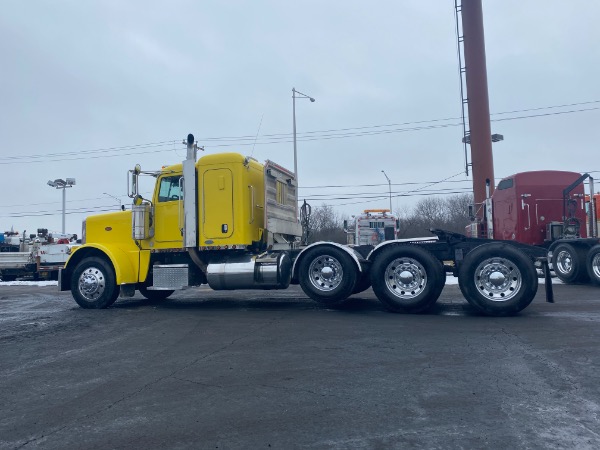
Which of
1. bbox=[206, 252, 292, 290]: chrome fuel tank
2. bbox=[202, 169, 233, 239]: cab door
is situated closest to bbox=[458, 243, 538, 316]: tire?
bbox=[206, 252, 292, 290]: chrome fuel tank

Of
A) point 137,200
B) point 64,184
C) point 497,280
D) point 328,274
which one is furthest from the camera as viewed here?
point 64,184

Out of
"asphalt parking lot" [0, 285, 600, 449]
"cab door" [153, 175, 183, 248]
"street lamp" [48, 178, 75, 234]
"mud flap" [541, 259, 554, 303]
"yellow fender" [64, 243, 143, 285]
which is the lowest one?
"asphalt parking lot" [0, 285, 600, 449]

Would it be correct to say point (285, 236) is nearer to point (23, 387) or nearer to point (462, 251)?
point (462, 251)

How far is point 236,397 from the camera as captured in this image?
4852 mm

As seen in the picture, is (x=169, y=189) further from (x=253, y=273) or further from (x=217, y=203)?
(x=253, y=273)

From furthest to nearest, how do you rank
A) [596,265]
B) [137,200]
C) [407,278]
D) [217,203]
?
1. [596,265]
2. [137,200]
3. [217,203]
4. [407,278]

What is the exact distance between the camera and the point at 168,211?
11812 mm

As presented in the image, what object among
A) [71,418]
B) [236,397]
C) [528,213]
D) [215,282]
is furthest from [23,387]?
[528,213]

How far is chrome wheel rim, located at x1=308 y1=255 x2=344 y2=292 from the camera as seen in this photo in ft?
33.2

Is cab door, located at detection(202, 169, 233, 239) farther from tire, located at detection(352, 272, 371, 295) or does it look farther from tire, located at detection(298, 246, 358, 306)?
tire, located at detection(352, 272, 371, 295)

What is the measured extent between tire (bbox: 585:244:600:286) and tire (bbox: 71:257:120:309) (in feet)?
38.0

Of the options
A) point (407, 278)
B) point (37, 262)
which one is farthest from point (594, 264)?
point (37, 262)

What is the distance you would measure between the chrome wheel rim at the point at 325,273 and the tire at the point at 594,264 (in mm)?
7719

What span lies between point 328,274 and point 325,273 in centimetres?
6
